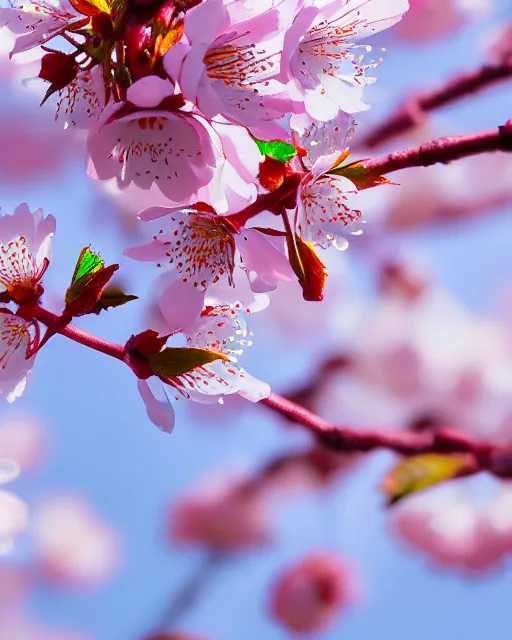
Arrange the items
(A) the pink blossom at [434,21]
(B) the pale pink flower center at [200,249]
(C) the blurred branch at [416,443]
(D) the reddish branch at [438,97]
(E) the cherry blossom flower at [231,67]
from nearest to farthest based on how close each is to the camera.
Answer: (E) the cherry blossom flower at [231,67], (B) the pale pink flower center at [200,249], (C) the blurred branch at [416,443], (D) the reddish branch at [438,97], (A) the pink blossom at [434,21]

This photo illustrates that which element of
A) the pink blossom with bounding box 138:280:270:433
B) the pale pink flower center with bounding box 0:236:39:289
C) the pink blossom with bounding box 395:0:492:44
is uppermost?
the pale pink flower center with bounding box 0:236:39:289

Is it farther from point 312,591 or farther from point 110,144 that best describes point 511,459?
point 312,591

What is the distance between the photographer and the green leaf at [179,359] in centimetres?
65

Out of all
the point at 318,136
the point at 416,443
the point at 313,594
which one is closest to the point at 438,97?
the point at 416,443

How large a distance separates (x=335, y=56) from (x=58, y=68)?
22 cm

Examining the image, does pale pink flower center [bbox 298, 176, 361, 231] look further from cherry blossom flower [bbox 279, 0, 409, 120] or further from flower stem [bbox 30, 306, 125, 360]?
flower stem [bbox 30, 306, 125, 360]

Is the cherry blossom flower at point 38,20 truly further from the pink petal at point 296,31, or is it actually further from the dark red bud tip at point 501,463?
the dark red bud tip at point 501,463

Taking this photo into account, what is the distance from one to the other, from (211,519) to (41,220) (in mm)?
2374

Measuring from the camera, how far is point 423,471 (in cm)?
97

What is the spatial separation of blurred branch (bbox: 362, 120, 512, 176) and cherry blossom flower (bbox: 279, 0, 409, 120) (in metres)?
0.05

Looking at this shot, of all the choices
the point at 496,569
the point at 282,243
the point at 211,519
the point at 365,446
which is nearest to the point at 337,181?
the point at 282,243

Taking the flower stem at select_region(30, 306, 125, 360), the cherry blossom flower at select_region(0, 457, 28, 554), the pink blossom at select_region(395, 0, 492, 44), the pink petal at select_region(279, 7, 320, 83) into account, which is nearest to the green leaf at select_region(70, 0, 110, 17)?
the pink petal at select_region(279, 7, 320, 83)

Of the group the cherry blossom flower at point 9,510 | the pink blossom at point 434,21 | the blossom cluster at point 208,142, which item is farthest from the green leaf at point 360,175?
Result: the pink blossom at point 434,21

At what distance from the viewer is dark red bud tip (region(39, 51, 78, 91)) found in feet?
1.99
